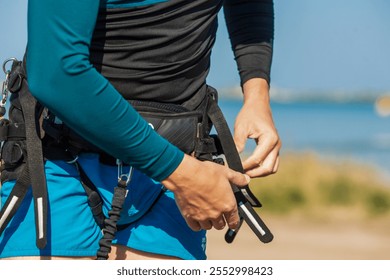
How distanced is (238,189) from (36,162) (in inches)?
22.8

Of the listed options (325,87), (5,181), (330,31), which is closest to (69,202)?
(5,181)

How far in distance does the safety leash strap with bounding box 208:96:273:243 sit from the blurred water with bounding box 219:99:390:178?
32.9ft

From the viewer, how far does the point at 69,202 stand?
2.18 m

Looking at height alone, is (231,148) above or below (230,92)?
above

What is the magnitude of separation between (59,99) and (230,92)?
1780cm

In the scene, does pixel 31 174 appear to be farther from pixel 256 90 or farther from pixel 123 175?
pixel 256 90

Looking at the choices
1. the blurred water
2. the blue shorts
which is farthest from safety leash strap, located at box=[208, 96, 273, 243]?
the blurred water

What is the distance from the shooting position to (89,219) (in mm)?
2207

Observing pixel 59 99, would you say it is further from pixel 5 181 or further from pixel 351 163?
pixel 351 163

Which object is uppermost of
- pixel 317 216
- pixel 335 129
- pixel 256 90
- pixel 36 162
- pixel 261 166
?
pixel 256 90

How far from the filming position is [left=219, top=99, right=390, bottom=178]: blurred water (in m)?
13.7

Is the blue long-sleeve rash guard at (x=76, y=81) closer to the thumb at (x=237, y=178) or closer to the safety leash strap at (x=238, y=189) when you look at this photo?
the thumb at (x=237, y=178)

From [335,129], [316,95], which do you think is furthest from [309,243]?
[316,95]

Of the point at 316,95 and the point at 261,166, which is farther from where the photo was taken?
the point at 316,95
